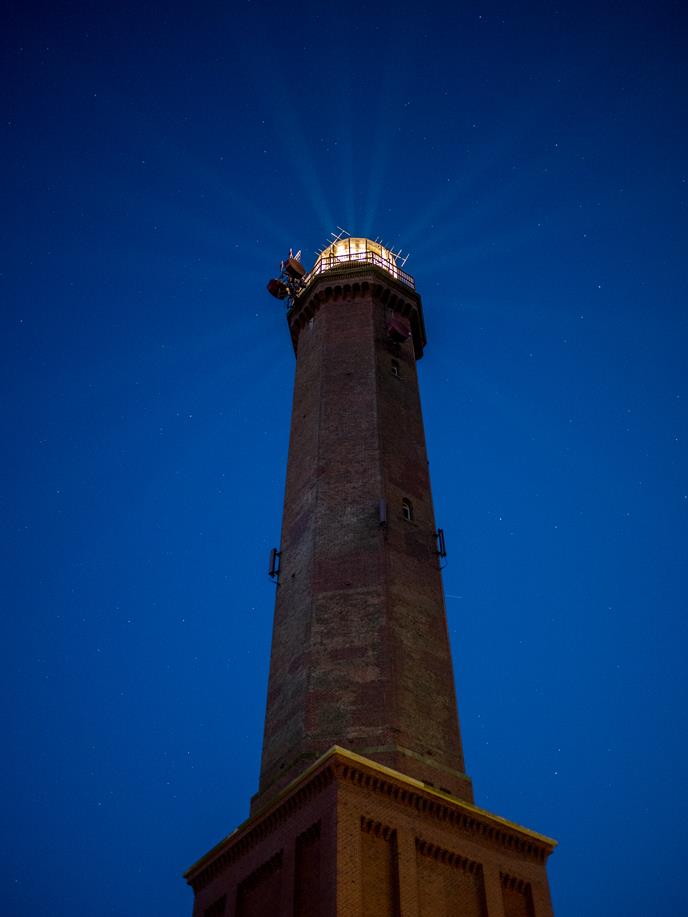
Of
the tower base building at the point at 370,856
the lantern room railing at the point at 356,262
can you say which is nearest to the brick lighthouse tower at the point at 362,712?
the tower base building at the point at 370,856

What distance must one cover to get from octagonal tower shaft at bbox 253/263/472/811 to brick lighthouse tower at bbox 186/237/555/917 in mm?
49

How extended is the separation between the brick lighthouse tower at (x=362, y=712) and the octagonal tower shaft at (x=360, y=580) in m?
0.05

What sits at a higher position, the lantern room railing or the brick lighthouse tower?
the lantern room railing

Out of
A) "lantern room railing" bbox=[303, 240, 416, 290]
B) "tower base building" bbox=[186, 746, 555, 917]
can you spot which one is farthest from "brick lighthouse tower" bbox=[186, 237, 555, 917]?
"lantern room railing" bbox=[303, 240, 416, 290]

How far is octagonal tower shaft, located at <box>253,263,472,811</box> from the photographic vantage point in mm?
21844

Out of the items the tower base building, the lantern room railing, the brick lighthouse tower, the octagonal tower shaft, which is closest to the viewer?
the tower base building

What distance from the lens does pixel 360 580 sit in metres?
24.6

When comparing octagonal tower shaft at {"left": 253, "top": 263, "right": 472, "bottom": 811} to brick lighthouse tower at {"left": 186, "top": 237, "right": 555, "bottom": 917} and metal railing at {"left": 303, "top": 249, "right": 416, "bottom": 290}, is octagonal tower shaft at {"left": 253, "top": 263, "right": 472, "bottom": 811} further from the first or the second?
metal railing at {"left": 303, "top": 249, "right": 416, "bottom": 290}

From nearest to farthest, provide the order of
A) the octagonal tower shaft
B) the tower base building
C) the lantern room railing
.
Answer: the tower base building < the octagonal tower shaft < the lantern room railing

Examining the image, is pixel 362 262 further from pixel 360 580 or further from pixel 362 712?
pixel 362 712

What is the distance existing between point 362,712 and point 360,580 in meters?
3.83

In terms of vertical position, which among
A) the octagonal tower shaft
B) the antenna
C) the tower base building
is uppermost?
the antenna

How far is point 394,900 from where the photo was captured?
18312mm

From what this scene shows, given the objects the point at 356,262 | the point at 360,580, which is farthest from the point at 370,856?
the point at 356,262
